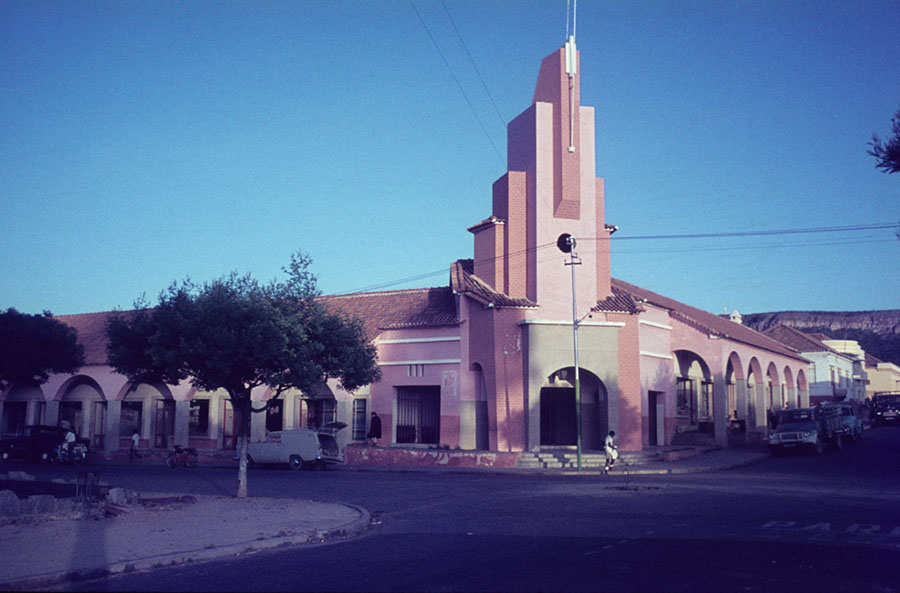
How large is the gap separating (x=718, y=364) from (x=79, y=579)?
32347 millimetres

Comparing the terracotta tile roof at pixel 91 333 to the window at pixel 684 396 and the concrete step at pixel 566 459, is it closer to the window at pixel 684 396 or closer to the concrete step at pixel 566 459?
the concrete step at pixel 566 459

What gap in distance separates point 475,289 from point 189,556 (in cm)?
2193

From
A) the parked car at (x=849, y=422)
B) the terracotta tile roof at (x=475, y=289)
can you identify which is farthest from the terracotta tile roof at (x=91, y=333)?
the parked car at (x=849, y=422)

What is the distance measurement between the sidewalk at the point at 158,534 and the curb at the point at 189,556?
0.01 metres

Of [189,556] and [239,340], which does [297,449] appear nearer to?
[239,340]

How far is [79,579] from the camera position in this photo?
856cm

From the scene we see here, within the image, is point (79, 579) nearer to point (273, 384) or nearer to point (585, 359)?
point (273, 384)

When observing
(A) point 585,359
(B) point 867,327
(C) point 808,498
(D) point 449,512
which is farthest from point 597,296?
(B) point 867,327

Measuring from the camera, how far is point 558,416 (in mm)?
31547

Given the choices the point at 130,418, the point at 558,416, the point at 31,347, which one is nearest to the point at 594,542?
the point at 558,416

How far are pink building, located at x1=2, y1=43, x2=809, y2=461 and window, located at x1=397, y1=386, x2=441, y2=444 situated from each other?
0.16 ft

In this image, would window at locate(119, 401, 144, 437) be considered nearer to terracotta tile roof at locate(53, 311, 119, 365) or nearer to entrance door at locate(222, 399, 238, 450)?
terracotta tile roof at locate(53, 311, 119, 365)

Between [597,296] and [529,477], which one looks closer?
[529,477]

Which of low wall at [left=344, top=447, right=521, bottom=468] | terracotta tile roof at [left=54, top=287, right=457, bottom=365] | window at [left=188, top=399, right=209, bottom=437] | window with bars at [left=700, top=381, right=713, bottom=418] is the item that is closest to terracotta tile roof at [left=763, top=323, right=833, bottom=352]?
window with bars at [left=700, top=381, right=713, bottom=418]
